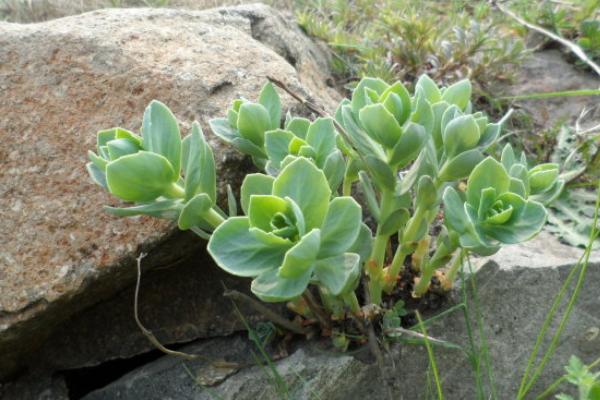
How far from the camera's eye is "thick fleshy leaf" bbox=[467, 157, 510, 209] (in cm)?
123

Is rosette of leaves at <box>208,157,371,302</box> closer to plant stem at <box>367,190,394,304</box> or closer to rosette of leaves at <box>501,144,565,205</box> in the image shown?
plant stem at <box>367,190,394,304</box>

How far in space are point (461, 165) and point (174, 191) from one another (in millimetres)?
626

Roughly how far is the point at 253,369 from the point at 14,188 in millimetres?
813

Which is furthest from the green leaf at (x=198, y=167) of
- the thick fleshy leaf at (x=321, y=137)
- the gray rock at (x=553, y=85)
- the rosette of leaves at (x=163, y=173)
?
the gray rock at (x=553, y=85)

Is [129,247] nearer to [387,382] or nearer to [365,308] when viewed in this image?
[365,308]

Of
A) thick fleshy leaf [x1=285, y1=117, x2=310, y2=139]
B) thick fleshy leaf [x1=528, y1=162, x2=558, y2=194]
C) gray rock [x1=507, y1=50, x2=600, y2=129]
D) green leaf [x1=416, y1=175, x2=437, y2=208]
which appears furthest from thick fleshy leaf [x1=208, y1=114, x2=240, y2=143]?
gray rock [x1=507, y1=50, x2=600, y2=129]

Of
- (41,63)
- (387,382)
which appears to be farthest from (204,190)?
(41,63)

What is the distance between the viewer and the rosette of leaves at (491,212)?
1.20m

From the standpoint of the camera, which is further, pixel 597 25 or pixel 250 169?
pixel 597 25

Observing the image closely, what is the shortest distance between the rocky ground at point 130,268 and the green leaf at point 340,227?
49 cm

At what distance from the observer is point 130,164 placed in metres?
1.13

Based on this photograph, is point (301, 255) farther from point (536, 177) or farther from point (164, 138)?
point (536, 177)

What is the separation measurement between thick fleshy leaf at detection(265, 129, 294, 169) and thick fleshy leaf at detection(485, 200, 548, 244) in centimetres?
47

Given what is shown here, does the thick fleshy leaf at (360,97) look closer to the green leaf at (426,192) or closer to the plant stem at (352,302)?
the green leaf at (426,192)
